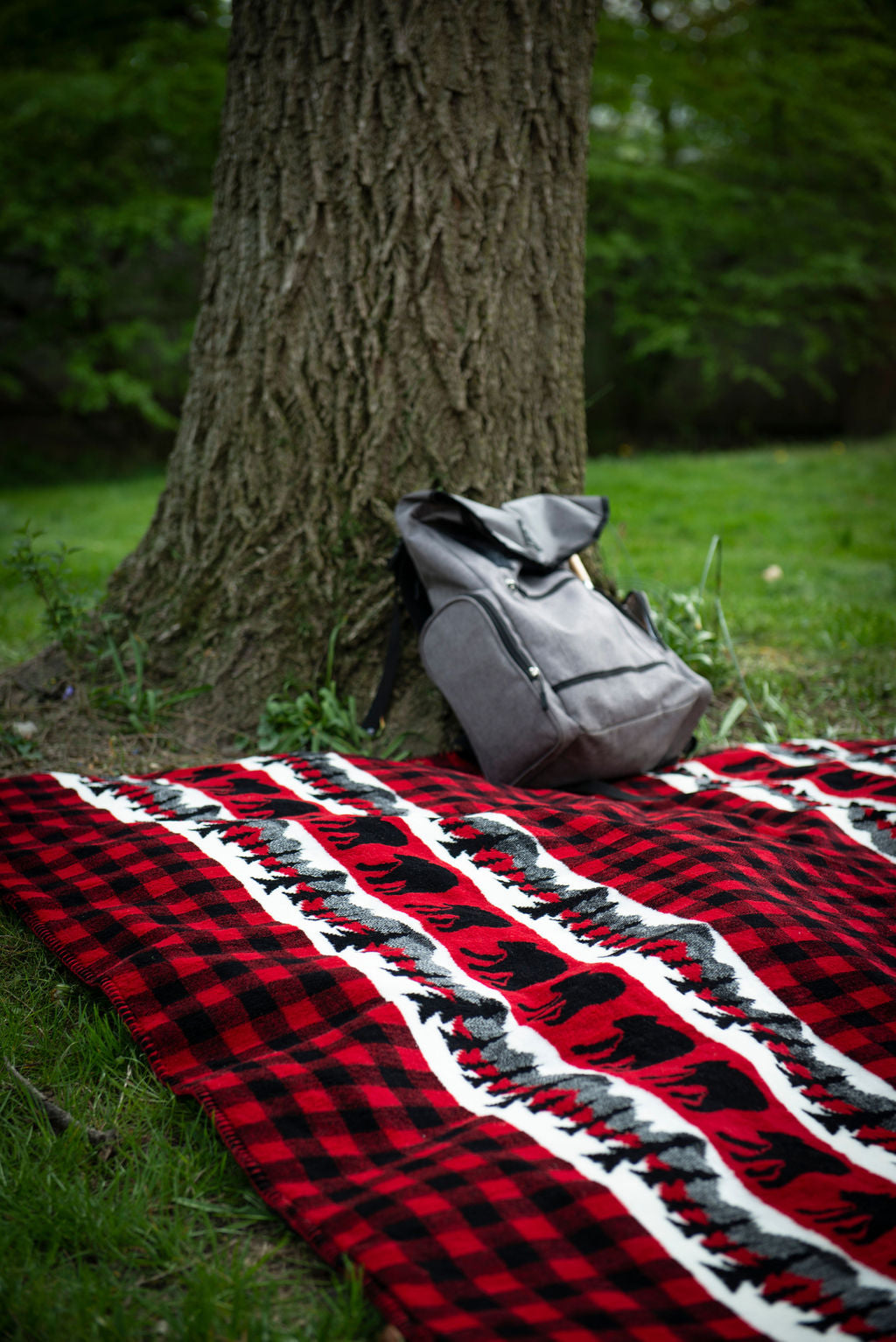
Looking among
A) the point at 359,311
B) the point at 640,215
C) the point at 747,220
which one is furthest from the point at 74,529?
the point at 747,220

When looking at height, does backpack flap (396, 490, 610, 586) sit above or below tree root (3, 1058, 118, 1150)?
above

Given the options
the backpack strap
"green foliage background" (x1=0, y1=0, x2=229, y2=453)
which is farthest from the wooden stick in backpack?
"green foliage background" (x1=0, y1=0, x2=229, y2=453)

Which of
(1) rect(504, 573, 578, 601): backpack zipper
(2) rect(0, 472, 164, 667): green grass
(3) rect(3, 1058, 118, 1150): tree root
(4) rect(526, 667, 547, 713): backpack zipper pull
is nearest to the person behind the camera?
(3) rect(3, 1058, 118, 1150): tree root

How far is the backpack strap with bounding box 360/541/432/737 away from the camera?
2.42 metres

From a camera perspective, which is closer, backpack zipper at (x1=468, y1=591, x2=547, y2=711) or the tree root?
the tree root

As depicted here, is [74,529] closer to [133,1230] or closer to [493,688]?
[493,688]

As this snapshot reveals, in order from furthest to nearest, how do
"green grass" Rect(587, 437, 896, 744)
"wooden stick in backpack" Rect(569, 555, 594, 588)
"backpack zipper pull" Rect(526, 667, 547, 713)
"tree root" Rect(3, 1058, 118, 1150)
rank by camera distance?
1. "green grass" Rect(587, 437, 896, 744)
2. "wooden stick in backpack" Rect(569, 555, 594, 588)
3. "backpack zipper pull" Rect(526, 667, 547, 713)
4. "tree root" Rect(3, 1058, 118, 1150)

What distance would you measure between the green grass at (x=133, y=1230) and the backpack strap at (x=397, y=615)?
1196 mm

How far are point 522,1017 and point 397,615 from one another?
1254 mm

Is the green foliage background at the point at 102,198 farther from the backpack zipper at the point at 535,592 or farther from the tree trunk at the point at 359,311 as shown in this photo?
the backpack zipper at the point at 535,592

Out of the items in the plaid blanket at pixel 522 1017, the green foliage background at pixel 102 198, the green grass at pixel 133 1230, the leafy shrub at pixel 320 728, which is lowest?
the green grass at pixel 133 1230

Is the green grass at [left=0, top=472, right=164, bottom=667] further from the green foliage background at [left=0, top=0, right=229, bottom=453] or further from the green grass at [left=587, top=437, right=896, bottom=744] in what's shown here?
the green grass at [left=587, top=437, right=896, bottom=744]

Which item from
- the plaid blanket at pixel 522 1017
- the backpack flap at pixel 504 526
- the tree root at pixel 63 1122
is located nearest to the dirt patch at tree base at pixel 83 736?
the plaid blanket at pixel 522 1017

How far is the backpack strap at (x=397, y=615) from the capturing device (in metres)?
2.42
